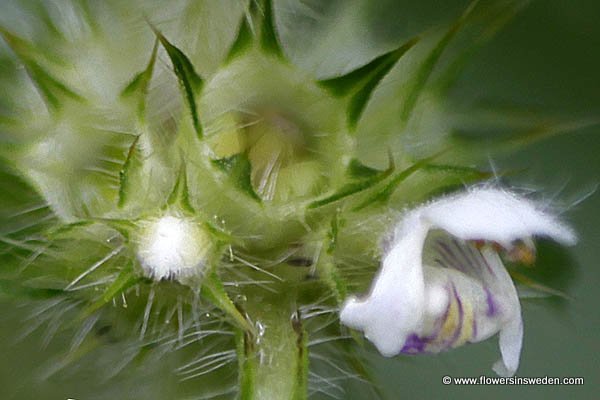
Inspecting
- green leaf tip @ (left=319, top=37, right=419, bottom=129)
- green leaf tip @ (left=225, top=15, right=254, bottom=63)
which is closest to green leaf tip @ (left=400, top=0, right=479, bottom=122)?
green leaf tip @ (left=319, top=37, right=419, bottom=129)

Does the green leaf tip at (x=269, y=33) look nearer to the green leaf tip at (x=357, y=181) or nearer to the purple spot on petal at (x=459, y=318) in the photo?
the green leaf tip at (x=357, y=181)

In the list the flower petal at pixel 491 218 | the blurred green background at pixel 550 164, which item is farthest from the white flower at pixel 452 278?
the blurred green background at pixel 550 164

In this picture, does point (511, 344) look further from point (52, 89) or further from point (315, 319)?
point (52, 89)

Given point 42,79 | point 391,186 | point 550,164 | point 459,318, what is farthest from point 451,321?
point 550,164

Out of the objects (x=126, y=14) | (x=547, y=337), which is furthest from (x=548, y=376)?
(x=126, y=14)

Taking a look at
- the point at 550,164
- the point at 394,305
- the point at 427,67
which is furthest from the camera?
the point at 550,164

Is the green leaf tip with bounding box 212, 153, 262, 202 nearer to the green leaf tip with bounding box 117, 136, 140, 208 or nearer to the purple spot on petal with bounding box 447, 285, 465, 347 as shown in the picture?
the green leaf tip with bounding box 117, 136, 140, 208

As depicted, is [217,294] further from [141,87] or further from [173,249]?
[141,87]
